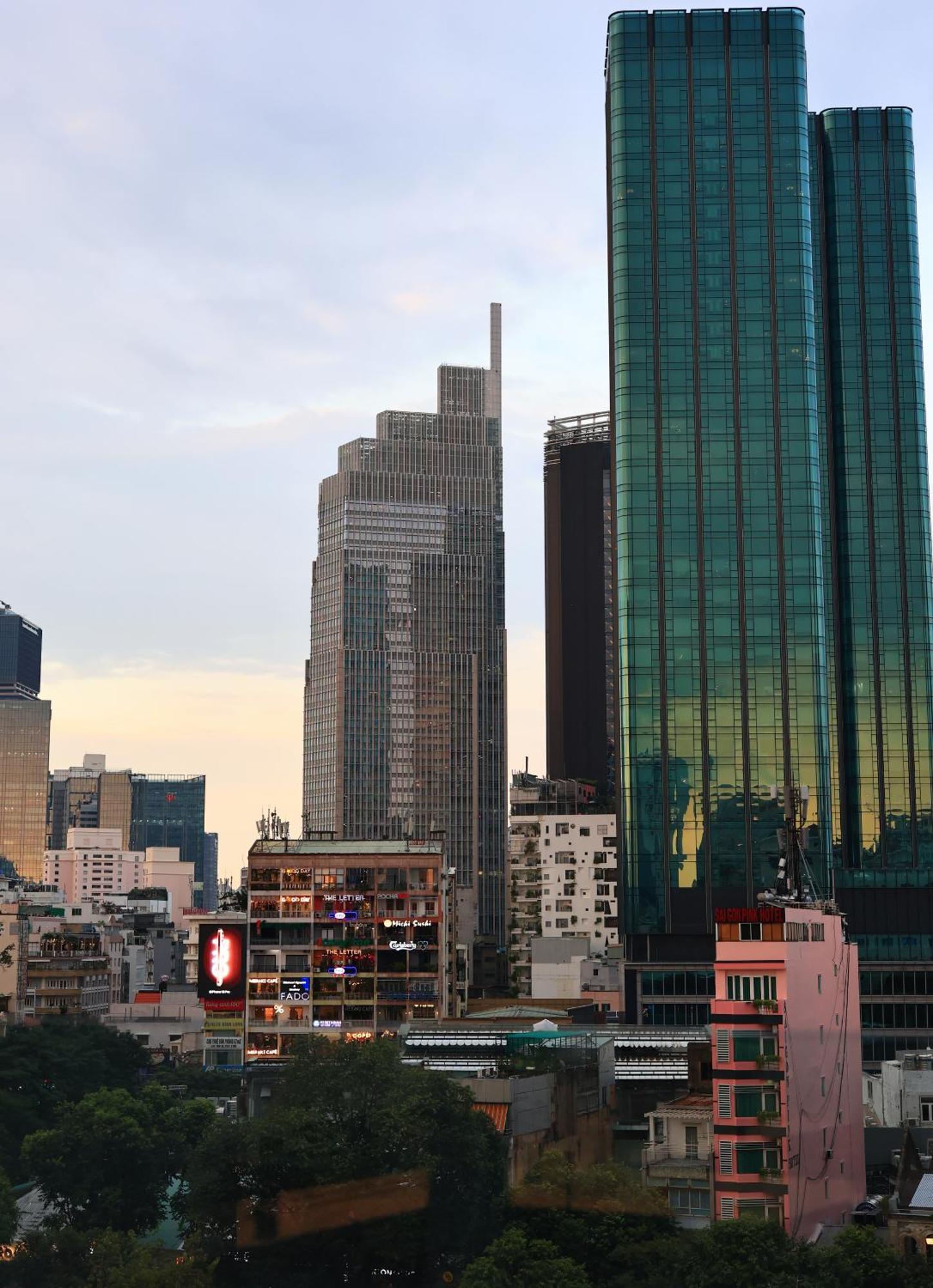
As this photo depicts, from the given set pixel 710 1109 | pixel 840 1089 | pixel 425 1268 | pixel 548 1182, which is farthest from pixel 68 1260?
pixel 840 1089

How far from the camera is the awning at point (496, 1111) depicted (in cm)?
11550

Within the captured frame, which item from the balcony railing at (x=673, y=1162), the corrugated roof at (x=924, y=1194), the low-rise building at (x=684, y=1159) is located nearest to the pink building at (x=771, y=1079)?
the corrugated roof at (x=924, y=1194)

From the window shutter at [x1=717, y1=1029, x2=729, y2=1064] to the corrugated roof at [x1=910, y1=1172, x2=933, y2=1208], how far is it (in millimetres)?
13150

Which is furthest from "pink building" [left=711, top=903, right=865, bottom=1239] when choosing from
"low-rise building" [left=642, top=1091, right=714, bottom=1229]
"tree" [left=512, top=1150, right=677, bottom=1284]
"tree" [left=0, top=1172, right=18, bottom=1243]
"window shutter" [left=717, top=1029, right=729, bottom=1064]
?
"tree" [left=0, top=1172, right=18, bottom=1243]

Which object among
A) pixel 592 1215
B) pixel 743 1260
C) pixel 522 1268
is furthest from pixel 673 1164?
pixel 743 1260

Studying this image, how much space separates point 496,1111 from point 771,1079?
79.3 ft

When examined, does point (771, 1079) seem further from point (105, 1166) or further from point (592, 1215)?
point (105, 1166)

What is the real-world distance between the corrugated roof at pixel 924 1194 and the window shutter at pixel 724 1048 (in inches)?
518

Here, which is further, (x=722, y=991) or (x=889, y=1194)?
(x=889, y=1194)

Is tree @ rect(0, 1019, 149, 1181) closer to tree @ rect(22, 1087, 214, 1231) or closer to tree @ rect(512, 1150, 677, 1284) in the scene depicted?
tree @ rect(22, 1087, 214, 1231)

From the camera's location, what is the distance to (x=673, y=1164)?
111 m

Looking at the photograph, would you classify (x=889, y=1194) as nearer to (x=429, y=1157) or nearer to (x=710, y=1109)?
(x=710, y=1109)

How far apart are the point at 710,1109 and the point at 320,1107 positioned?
25.9 m

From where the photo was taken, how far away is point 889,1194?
11569 cm
